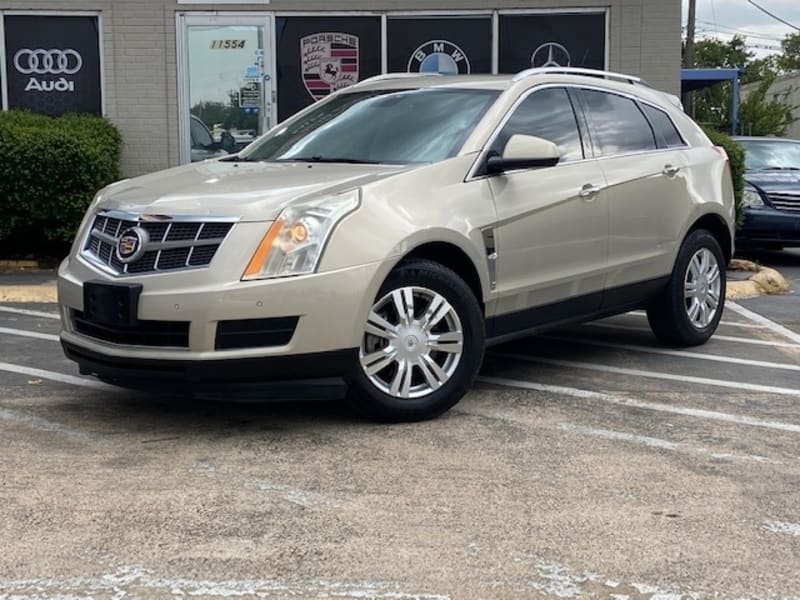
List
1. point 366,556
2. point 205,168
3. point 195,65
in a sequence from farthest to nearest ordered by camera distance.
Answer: point 195,65, point 205,168, point 366,556

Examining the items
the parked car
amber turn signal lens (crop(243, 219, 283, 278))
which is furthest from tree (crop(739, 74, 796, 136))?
amber turn signal lens (crop(243, 219, 283, 278))

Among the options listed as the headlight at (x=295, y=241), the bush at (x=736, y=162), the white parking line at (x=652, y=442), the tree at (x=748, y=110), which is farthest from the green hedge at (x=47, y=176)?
Result: the tree at (x=748, y=110)

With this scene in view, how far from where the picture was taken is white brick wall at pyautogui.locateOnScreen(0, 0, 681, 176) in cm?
1153

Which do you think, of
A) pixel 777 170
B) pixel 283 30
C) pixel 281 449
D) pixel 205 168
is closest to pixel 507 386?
pixel 281 449

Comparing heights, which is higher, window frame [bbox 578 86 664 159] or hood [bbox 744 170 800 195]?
window frame [bbox 578 86 664 159]

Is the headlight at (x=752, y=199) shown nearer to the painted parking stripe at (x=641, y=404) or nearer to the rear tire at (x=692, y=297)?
the rear tire at (x=692, y=297)

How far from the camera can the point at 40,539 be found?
11.7 ft

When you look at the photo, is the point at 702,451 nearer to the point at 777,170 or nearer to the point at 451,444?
the point at 451,444

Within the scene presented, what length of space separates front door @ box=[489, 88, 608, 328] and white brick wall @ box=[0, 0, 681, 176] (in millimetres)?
6126

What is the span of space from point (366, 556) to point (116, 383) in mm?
1875

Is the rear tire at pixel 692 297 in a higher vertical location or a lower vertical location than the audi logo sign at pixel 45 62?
lower

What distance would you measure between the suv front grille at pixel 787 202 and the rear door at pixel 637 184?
5.76m

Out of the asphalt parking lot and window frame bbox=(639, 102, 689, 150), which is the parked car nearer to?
window frame bbox=(639, 102, 689, 150)

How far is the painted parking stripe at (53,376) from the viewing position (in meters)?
5.78
